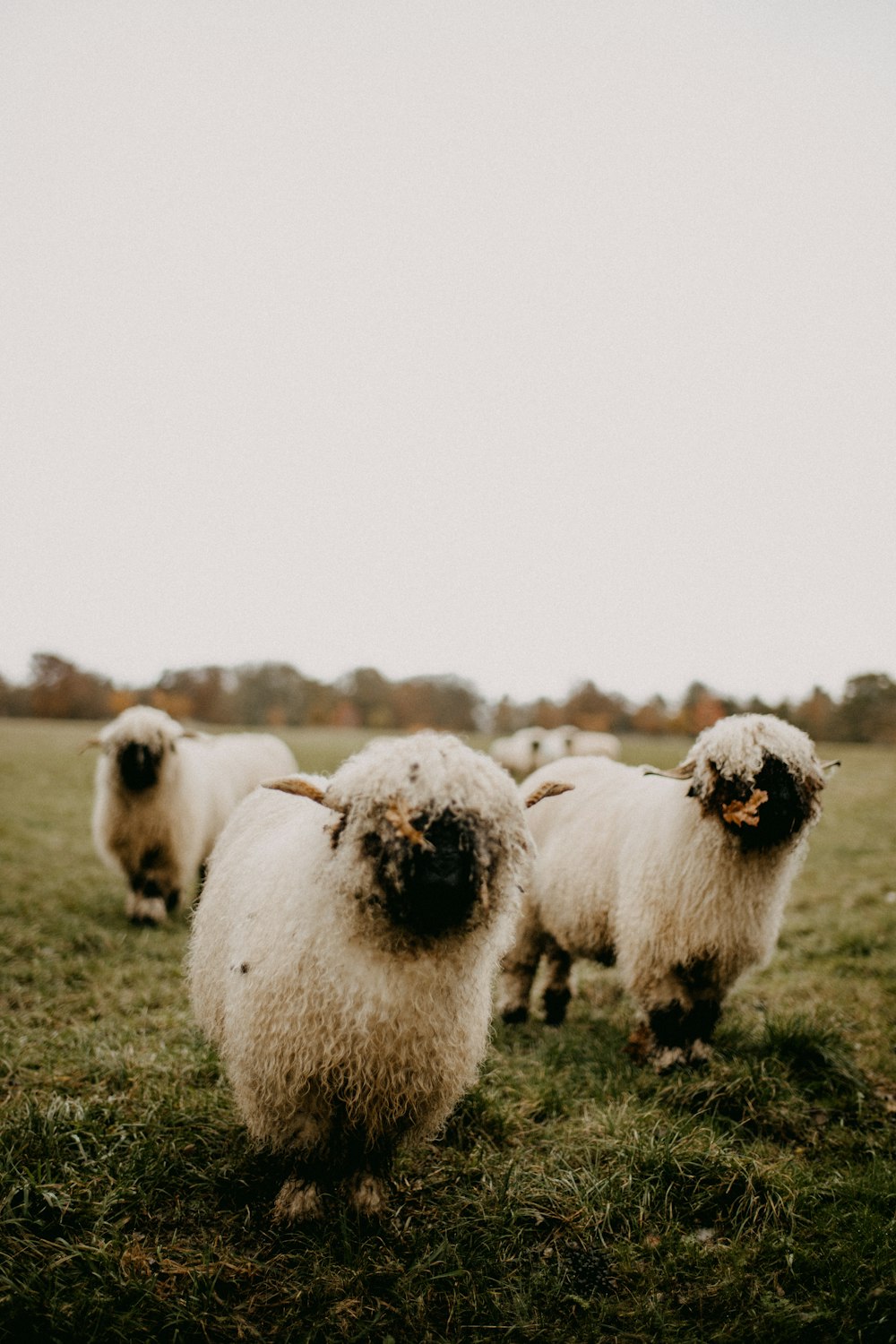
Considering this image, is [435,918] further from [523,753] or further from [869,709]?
[869,709]

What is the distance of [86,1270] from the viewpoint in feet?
9.50

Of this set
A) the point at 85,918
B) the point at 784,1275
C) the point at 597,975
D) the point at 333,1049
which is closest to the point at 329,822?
the point at 333,1049

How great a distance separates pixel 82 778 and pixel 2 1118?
17626 millimetres

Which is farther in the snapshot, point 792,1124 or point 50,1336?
point 792,1124

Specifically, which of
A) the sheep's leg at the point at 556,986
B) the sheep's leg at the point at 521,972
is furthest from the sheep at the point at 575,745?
the sheep's leg at the point at 521,972

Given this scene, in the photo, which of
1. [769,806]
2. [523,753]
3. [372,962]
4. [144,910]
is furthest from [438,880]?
[523,753]

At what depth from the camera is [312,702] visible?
65688mm

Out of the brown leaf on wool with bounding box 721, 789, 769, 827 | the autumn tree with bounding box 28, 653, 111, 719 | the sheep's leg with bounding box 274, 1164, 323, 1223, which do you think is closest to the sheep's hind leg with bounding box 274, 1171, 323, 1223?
the sheep's leg with bounding box 274, 1164, 323, 1223

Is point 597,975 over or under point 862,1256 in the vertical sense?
under

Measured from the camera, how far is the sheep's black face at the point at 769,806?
4.47 metres

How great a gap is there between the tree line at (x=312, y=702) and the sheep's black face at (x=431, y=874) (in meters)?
46.2

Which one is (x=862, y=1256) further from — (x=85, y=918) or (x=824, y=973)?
(x=85, y=918)

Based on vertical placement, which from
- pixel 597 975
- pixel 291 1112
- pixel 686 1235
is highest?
pixel 291 1112

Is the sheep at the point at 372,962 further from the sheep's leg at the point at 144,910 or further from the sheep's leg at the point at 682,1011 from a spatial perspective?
the sheep's leg at the point at 144,910
